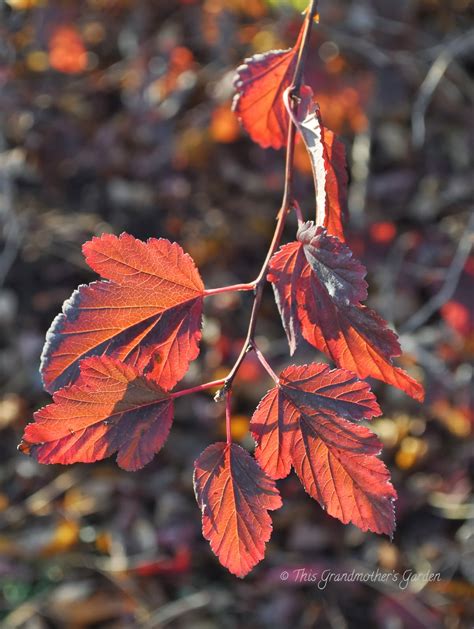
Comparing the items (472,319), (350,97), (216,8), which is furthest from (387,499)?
(216,8)

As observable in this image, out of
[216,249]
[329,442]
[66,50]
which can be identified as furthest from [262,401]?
[66,50]

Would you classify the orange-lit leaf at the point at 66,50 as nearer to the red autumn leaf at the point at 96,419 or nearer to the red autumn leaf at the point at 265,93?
the red autumn leaf at the point at 265,93

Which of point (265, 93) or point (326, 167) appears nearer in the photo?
point (326, 167)

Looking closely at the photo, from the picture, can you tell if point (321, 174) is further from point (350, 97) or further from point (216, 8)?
point (216, 8)

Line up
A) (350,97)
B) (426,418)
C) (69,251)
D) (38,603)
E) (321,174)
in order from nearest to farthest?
(321,174)
(38,603)
(426,418)
(350,97)
(69,251)

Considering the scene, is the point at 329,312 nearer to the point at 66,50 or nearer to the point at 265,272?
the point at 265,272
